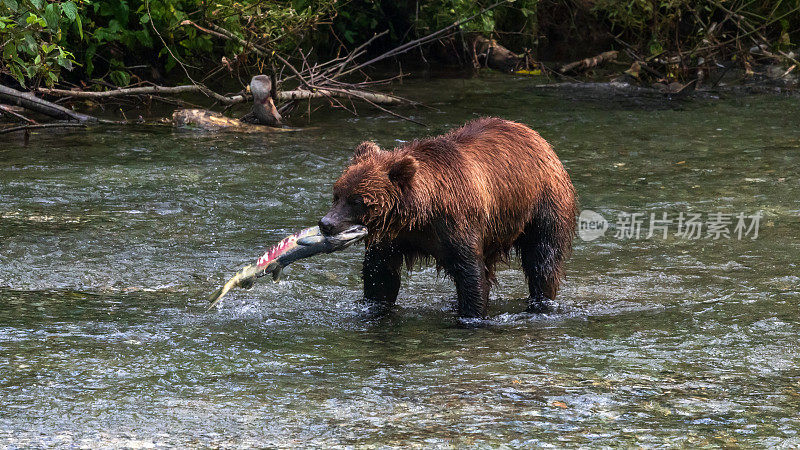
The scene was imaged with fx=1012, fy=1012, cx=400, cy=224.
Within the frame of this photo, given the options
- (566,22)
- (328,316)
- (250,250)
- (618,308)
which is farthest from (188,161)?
(566,22)

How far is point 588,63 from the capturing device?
16.0m

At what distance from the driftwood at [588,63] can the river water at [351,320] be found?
4.51 meters

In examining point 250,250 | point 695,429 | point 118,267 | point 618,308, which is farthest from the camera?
point 250,250

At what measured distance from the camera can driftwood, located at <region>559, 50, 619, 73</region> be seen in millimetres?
15970

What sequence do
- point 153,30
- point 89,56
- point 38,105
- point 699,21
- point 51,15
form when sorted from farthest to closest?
point 699,21
point 153,30
point 89,56
point 38,105
point 51,15

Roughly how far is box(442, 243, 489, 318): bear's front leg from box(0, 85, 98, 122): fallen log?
790 cm

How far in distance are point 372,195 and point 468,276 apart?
0.82 meters

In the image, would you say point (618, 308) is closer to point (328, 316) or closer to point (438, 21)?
point (328, 316)

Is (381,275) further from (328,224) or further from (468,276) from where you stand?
(328,224)

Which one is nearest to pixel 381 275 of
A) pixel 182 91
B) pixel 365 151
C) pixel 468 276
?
pixel 468 276

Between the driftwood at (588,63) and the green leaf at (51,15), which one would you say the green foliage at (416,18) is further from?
the green leaf at (51,15)

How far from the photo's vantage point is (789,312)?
6371 mm

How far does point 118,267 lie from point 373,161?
8.33 ft

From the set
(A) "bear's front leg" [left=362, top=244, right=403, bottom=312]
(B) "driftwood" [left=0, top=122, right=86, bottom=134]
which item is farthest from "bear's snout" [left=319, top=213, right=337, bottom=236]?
(B) "driftwood" [left=0, top=122, right=86, bottom=134]
